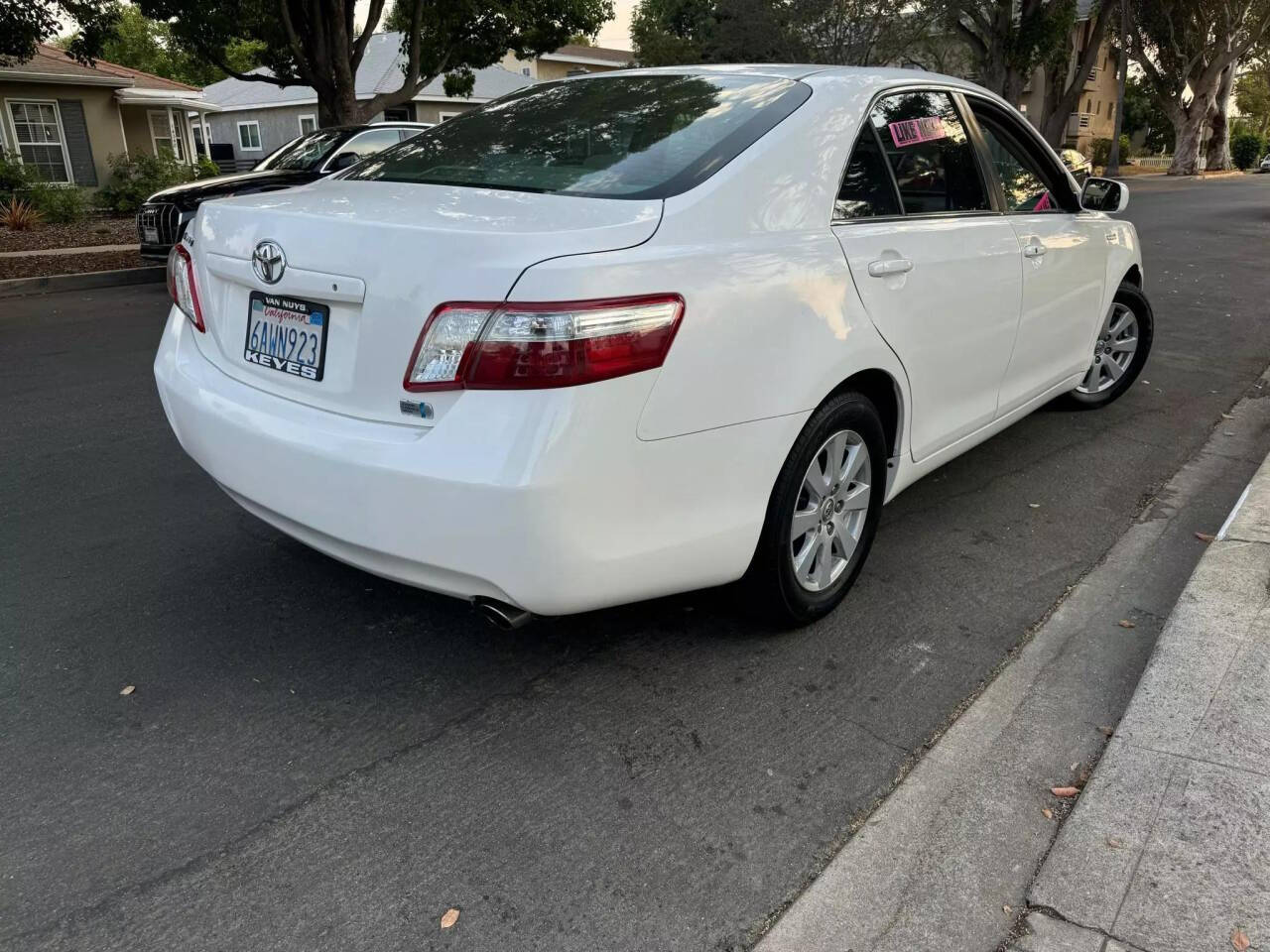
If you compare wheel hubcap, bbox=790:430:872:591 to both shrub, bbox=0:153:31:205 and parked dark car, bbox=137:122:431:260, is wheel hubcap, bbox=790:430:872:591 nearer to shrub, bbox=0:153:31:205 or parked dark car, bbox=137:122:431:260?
parked dark car, bbox=137:122:431:260

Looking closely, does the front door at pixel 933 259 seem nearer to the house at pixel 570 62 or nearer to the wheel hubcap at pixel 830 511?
the wheel hubcap at pixel 830 511

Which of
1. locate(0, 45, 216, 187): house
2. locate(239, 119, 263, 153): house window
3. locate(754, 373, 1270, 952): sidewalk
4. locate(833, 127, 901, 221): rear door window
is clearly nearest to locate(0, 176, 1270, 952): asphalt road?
locate(754, 373, 1270, 952): sidewalk

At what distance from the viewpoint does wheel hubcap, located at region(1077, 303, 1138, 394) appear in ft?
18.4

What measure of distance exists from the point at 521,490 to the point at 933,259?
1.85m

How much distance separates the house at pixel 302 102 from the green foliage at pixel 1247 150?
1583 inches

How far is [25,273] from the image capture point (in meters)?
11.6

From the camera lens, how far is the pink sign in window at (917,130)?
138 inches

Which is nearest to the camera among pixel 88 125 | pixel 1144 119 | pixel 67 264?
pixel 67 264

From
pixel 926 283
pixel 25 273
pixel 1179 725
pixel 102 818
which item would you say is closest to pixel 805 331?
pixel 926 283

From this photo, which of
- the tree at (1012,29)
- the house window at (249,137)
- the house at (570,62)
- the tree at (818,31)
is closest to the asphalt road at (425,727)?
the tree at (818,31)

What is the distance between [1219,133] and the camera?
49.9 m

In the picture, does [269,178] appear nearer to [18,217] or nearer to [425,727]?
[18,217]

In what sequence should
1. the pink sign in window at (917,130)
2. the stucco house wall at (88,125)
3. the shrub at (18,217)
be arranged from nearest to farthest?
the pink sign in window at (917,130), the shrub at (18,217), the stucco house wall at (88,125)

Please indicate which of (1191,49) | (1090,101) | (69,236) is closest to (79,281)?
(69,236)
